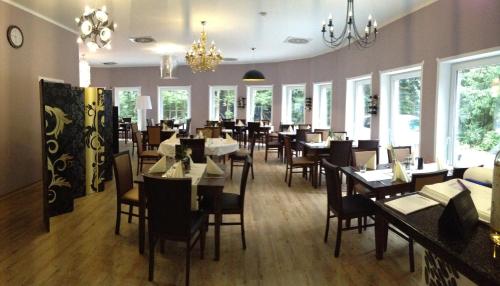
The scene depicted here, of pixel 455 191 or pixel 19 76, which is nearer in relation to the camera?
pixel 455 191

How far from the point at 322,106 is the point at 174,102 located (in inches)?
228

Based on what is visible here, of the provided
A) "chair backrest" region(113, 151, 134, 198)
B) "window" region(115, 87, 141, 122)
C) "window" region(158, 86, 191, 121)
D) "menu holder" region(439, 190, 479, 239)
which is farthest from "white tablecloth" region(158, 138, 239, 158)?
"window" region(115, 87, 141, 122)

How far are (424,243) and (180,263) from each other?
2.52 meters

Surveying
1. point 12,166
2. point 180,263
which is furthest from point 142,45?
point 180,263

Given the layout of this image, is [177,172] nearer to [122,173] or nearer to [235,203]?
[235,203]

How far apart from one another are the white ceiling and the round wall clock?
42 centimetres

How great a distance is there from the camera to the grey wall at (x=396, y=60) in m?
4.22

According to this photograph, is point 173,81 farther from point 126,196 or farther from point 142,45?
point 126,196

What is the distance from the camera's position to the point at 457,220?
40.3 inches

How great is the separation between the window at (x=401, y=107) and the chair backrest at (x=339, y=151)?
1.10 m

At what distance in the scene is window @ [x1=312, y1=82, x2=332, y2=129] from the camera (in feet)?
33.1

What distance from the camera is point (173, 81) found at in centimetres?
1284

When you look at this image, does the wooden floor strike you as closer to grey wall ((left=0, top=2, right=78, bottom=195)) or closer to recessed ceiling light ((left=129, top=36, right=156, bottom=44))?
grey wall ((left=0, top=2, right=78, bottom=195))

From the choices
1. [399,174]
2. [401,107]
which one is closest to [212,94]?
[401,107]
